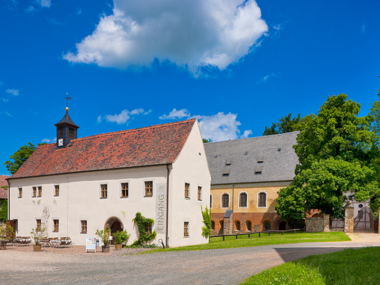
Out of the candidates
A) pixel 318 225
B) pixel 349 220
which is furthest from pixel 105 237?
pixel 349 220

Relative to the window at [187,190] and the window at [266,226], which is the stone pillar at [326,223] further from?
the window at [187,190]

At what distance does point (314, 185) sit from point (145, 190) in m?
15.6

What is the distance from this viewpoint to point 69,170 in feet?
103

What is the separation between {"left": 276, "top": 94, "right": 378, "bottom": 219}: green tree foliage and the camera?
1193 inches

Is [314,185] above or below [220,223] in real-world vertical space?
above

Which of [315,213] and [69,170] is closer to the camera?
[69,170]

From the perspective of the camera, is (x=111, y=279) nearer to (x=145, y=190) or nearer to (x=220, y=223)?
(x=145, y=190)

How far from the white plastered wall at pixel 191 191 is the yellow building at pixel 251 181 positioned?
1279 cm

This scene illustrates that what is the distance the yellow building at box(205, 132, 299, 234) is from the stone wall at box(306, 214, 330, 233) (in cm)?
797

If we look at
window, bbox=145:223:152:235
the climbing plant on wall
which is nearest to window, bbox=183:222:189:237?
the climbing plant on wall

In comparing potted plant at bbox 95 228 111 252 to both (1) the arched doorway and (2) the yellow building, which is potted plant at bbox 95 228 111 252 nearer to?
(1) the arched doorway

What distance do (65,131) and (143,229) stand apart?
17.1m

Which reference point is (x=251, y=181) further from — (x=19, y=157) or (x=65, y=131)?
(x=19, y=157)

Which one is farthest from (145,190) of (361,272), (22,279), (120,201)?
(361,272)
